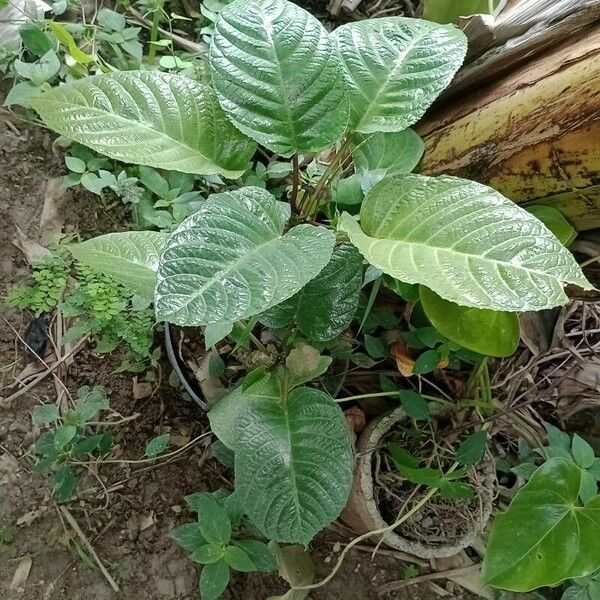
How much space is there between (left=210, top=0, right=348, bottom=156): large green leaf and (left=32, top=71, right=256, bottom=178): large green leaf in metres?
0.06

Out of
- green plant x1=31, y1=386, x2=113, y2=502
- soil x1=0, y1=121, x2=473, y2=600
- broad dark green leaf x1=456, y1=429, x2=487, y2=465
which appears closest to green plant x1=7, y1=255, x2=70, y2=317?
soil x1=0, y1=121, x2=473, y2=600

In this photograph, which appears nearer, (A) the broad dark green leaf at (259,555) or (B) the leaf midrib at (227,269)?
(B) the leaf midrib at (227,269)

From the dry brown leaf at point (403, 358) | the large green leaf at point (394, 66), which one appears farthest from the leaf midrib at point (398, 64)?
the dry brown leaf at point (403, 358)

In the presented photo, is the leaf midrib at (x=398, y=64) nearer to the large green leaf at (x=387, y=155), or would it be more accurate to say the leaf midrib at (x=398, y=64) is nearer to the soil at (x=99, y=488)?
the large green leaf at (x=387, y=155)

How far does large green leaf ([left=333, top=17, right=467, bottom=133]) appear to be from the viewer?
2.77 feet

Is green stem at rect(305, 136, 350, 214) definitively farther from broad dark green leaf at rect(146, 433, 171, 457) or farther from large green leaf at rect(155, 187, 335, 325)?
broad dark green leaf at rect(146, 433, 171, 457)

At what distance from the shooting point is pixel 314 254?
0.73 metres

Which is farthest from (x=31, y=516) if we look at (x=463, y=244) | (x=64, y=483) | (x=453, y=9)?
(x=453, y=9)

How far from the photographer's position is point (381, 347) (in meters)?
1.11

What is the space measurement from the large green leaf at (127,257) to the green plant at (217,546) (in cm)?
44

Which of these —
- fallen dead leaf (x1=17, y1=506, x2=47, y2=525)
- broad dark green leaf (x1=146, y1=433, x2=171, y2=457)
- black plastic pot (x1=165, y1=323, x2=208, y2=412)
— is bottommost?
fallen dead leaf (x1=17, y1=506, x2=47, y2=525)

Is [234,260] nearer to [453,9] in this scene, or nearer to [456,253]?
[456,253]

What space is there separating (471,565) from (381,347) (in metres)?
0.51

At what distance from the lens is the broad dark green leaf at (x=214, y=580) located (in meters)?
1.05
